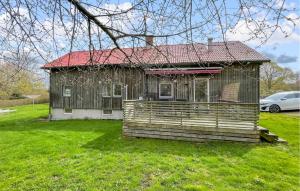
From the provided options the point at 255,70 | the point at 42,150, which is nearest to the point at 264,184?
the point at 42,150

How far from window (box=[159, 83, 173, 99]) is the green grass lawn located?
6145mm

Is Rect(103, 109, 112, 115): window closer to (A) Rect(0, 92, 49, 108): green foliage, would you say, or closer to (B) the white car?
(B) the white car

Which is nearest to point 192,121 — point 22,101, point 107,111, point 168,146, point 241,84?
point 168,146

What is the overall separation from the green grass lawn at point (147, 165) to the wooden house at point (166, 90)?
0.65m

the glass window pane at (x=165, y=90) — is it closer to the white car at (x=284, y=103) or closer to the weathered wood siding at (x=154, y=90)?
the weathered wood siding at (x=154, y=90)

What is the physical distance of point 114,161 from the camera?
288 inches

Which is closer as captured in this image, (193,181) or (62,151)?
(193,181)

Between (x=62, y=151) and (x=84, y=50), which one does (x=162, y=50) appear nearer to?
(x=84, y=50)

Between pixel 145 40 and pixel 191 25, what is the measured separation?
697 millimetres

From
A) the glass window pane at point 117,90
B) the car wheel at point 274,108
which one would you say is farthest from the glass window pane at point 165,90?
the car wheel at point 274,108

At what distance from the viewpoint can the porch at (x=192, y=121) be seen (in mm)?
8875

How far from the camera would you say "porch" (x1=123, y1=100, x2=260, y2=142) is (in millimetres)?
8875

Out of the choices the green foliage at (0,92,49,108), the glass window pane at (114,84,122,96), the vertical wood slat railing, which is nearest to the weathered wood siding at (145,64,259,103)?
the glass window pane at (114,84,122,96)

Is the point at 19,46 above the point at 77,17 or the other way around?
the other way around
